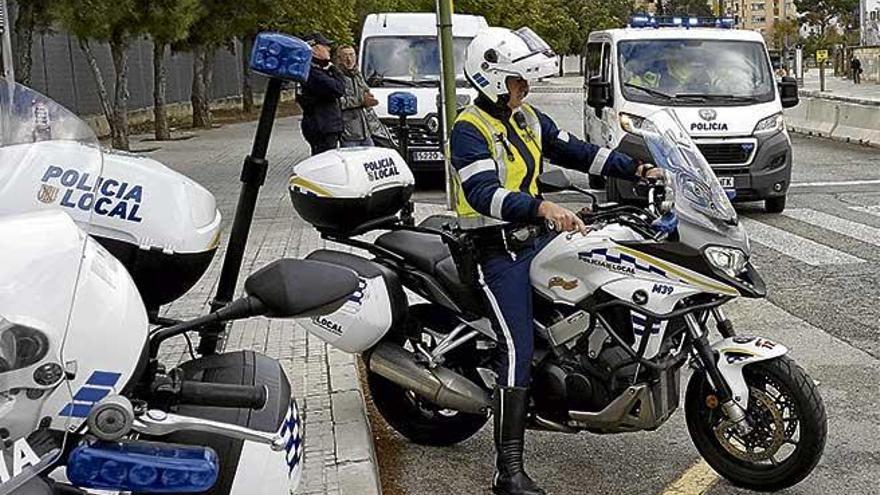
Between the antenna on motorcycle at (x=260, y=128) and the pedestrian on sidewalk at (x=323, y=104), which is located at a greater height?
the antenna on motorcycle at (x=260, y=128)

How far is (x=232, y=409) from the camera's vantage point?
2.60 m

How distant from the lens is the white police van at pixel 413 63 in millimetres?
15109

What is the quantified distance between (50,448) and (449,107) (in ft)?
27.9

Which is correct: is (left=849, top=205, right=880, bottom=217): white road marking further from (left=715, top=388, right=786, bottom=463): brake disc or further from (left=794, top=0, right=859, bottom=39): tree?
(left=794, top=0, right=859, bottom=39): tree

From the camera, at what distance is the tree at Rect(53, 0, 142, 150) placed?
59.8 feet

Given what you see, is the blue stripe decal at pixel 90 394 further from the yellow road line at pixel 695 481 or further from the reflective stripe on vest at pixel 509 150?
the yellow road line at pixel 695 481

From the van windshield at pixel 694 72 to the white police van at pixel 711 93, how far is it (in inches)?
0.4

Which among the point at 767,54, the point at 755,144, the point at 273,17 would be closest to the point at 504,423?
the point at 755,144

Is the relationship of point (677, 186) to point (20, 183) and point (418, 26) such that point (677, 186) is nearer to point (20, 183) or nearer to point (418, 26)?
point (20, 183)

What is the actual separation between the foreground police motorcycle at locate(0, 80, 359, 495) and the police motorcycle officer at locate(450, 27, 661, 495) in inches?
75.0

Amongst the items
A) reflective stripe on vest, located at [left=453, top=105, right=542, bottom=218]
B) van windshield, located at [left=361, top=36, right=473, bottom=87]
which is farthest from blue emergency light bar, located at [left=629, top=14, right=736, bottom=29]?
reflective stripe on vest, located at [left=453, top=105, right=542, bottom=218]

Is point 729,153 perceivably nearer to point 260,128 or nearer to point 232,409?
point 260,128

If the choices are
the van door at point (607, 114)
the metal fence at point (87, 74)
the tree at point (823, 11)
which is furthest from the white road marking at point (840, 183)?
the tree at point (823, 11)

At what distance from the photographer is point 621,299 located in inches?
174
